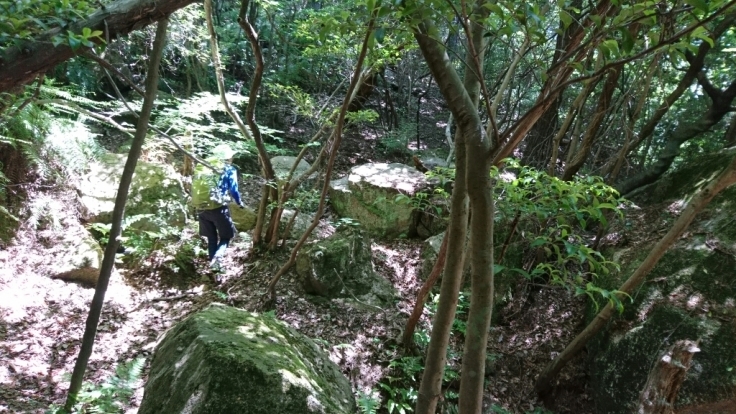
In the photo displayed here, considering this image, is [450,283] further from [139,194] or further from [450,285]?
[139,194]

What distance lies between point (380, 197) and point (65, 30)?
5.54 m

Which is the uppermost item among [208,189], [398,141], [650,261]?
[398,141]

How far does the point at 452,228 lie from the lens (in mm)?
2186

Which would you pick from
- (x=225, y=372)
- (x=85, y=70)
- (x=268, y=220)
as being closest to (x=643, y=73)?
(x=268, y=220)

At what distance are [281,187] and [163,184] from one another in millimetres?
2209

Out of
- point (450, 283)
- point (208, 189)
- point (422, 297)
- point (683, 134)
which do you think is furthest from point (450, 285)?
point (683, 134)

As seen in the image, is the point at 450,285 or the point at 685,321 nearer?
the point at 450,285

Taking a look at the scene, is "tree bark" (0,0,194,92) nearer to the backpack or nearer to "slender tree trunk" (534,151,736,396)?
the backpack

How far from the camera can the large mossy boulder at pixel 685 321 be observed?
4.12m

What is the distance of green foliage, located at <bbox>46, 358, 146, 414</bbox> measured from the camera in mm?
2977

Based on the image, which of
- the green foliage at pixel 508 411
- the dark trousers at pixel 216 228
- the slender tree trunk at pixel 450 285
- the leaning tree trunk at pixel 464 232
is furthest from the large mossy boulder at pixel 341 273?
the leaning tree trunk at pixel 464 232

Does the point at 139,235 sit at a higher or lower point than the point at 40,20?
lower

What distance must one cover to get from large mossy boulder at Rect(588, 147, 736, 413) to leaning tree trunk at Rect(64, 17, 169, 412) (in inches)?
189

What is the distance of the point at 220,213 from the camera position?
5.57 metres
